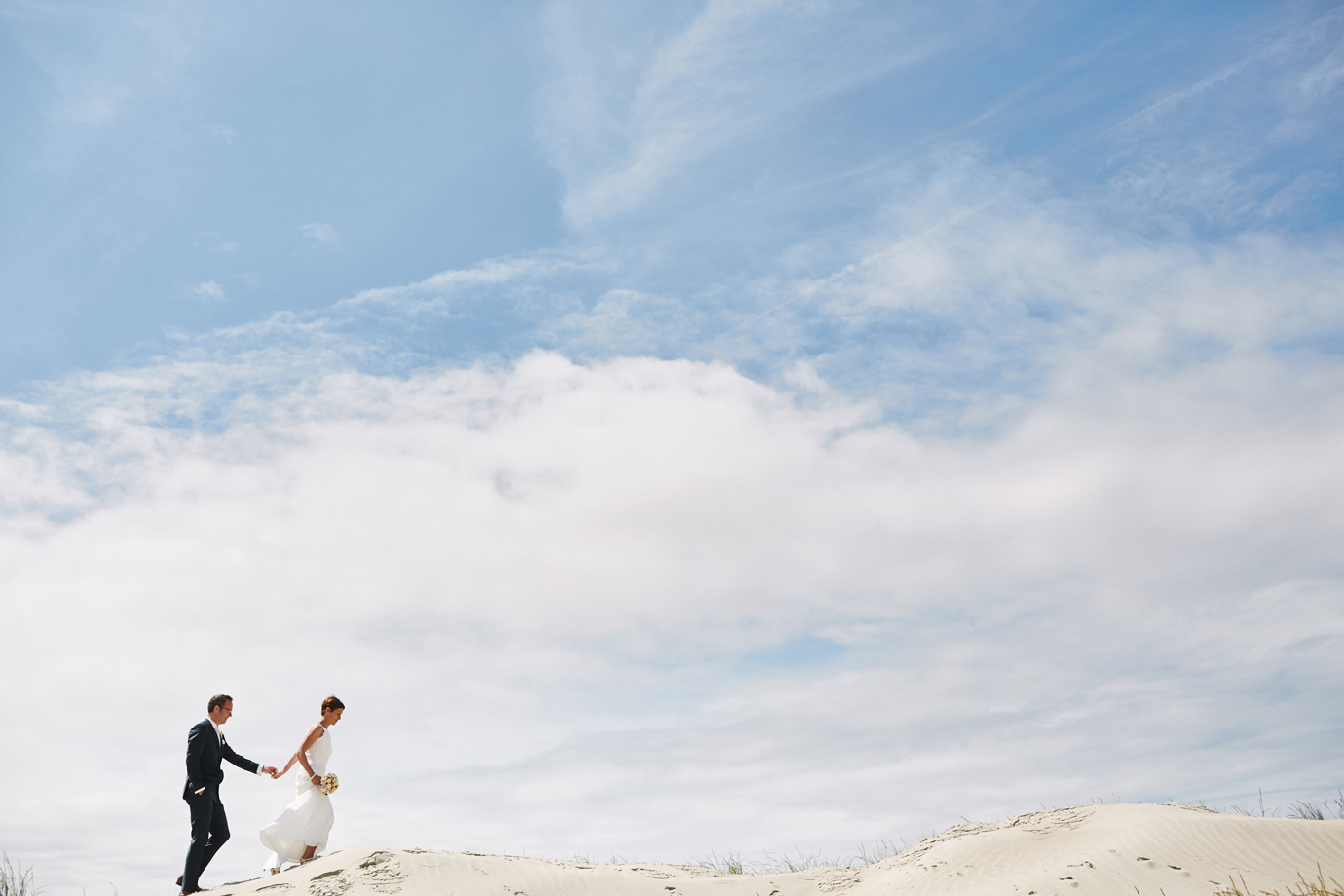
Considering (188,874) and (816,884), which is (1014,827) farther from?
(188,874)

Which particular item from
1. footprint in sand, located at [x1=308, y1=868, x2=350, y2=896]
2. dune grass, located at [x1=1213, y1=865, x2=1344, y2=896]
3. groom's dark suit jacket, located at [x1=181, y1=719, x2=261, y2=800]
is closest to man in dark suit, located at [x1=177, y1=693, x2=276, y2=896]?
groom's dark suit jacket, located at [x1=181, y1=719, x2=261, y2=800]

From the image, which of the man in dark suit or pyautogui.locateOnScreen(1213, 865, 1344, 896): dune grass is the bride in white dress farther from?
pyautogui.locateOnScreen(1213, 865, 1344, 896): dune grass

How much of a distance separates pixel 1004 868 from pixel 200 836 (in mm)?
9601

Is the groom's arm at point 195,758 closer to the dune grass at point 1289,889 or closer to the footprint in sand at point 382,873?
the footprint in sand at point 382,873

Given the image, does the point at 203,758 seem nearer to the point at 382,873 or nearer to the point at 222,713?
the point at 222,713

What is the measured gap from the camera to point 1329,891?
9.50 metres

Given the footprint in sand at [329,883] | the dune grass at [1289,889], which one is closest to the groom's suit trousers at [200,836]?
the footprint in sand at [329,883]

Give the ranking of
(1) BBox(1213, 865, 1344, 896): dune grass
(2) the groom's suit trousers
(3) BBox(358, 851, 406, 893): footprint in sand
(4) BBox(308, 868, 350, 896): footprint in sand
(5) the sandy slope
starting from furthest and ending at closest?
(2) the groom's suit trousers → (3) BBox(358, 851, 406, 893): footprint in sand → (4) BBox(308, 868, 350, 896): footprint in sand → (5) the sandy slope → (1) BBox(1213, 865, 1344, 896): dune grass

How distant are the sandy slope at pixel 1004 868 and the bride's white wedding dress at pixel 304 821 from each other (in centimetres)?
71

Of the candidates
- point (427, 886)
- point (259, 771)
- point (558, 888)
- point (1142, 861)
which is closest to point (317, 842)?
point (259, 771)

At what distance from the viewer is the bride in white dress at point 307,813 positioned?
12031 mm

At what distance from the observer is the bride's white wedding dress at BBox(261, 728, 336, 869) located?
1202cm

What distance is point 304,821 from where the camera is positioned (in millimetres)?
12109

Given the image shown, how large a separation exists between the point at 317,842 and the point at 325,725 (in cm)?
147
